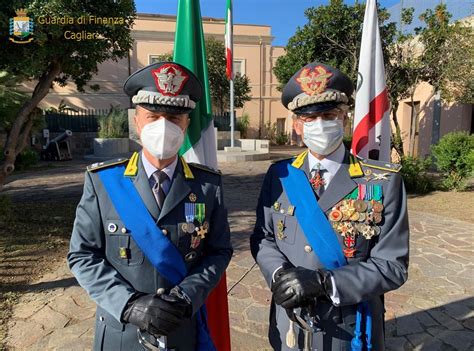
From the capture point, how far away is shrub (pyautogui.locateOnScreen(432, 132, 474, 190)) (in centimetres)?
927

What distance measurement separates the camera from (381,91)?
3443mm

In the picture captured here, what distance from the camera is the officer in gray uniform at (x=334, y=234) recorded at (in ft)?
5.17

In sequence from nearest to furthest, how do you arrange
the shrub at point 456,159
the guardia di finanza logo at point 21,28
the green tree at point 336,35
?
1. the guardia di finanza logo at point 21,28
2. the shrub at point 456,159
3. the green tree at point 336,35

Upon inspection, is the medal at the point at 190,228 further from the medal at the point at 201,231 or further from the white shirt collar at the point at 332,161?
the white shirt collar at the point at 332,161

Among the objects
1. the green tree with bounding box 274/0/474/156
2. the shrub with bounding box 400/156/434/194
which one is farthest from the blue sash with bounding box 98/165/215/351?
the green tree with bounding box 274/0/474/156

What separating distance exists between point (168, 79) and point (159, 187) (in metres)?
0.52

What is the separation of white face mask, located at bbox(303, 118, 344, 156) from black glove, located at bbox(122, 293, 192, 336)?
953 mm

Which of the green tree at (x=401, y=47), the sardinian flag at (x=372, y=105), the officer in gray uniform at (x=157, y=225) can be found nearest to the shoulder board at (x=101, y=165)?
the officer in gray uniform at (x=157, y=225)

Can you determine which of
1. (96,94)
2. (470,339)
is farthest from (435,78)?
(96,94)

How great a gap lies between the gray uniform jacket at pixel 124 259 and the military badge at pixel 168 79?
383mm

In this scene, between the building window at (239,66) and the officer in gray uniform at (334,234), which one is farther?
the building window at (239,66)

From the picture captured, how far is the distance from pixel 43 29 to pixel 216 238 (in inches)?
158

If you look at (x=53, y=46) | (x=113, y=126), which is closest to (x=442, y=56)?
(x=53, y=46)

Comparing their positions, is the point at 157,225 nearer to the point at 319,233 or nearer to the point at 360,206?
the point at 319,233
